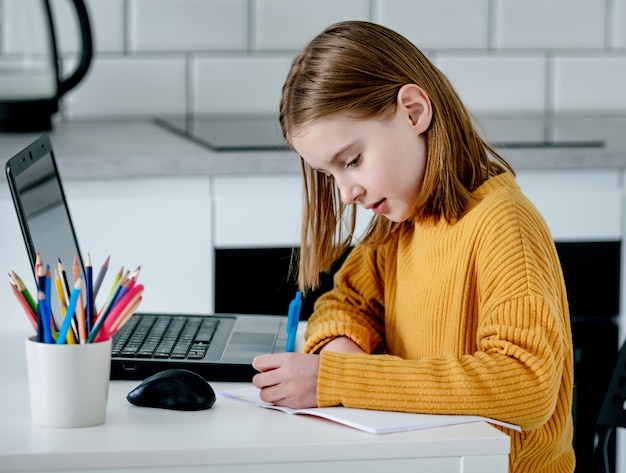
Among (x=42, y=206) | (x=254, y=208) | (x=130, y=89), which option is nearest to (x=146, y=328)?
(x=42, y=206)

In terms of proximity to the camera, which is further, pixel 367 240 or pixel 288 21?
pixel 288 21

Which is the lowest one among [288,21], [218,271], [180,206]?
[218,271]

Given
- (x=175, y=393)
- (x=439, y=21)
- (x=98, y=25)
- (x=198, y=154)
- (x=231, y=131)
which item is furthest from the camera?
(x=439, y=21)

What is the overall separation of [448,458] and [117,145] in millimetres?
1291

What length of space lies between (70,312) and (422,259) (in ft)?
1.61

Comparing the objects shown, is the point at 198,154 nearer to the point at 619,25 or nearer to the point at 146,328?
the point at 146,328

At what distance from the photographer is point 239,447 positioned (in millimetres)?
897

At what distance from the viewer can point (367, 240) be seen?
137cm

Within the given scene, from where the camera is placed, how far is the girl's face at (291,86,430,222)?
1.17 meters

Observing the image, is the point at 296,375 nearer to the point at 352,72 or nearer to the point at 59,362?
the point at 59,362

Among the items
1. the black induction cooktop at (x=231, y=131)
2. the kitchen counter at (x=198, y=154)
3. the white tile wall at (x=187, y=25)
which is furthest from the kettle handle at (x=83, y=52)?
the white tile wall at (x=187, y=25)

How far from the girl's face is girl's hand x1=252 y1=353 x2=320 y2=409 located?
22cm

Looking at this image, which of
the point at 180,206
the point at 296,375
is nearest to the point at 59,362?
the point at 296,375

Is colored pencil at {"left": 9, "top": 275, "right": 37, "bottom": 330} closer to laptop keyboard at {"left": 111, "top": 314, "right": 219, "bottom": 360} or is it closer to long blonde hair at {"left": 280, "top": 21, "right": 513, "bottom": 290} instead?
laptop keyboard at {"left": 111, "top": 314, "right": 219, "bottom": 360}
